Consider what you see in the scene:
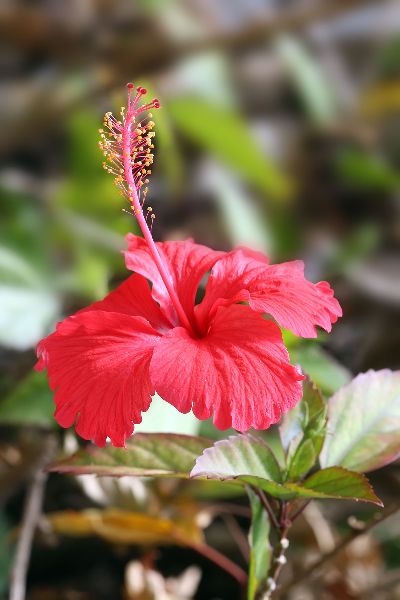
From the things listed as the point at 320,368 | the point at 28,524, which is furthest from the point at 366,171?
the point at 28,524

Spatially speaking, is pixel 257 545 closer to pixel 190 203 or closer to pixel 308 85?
pixel 190 203

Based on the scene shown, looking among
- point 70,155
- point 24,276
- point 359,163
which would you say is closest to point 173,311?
point 24,276

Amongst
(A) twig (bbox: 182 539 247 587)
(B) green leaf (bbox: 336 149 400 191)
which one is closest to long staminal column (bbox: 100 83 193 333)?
(A) twig (bbox: 182 539 247 587)

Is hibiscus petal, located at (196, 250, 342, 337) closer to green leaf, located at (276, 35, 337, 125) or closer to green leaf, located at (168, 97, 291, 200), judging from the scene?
green leaf, located at (168, 97, 291, 200)

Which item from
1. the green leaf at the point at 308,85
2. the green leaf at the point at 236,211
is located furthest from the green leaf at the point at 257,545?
the green leaf at the point at 308,85

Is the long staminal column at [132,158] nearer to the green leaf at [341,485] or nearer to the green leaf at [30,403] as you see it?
the green leaf at [341,485]

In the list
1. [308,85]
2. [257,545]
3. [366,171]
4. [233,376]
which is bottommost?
[257,545]
